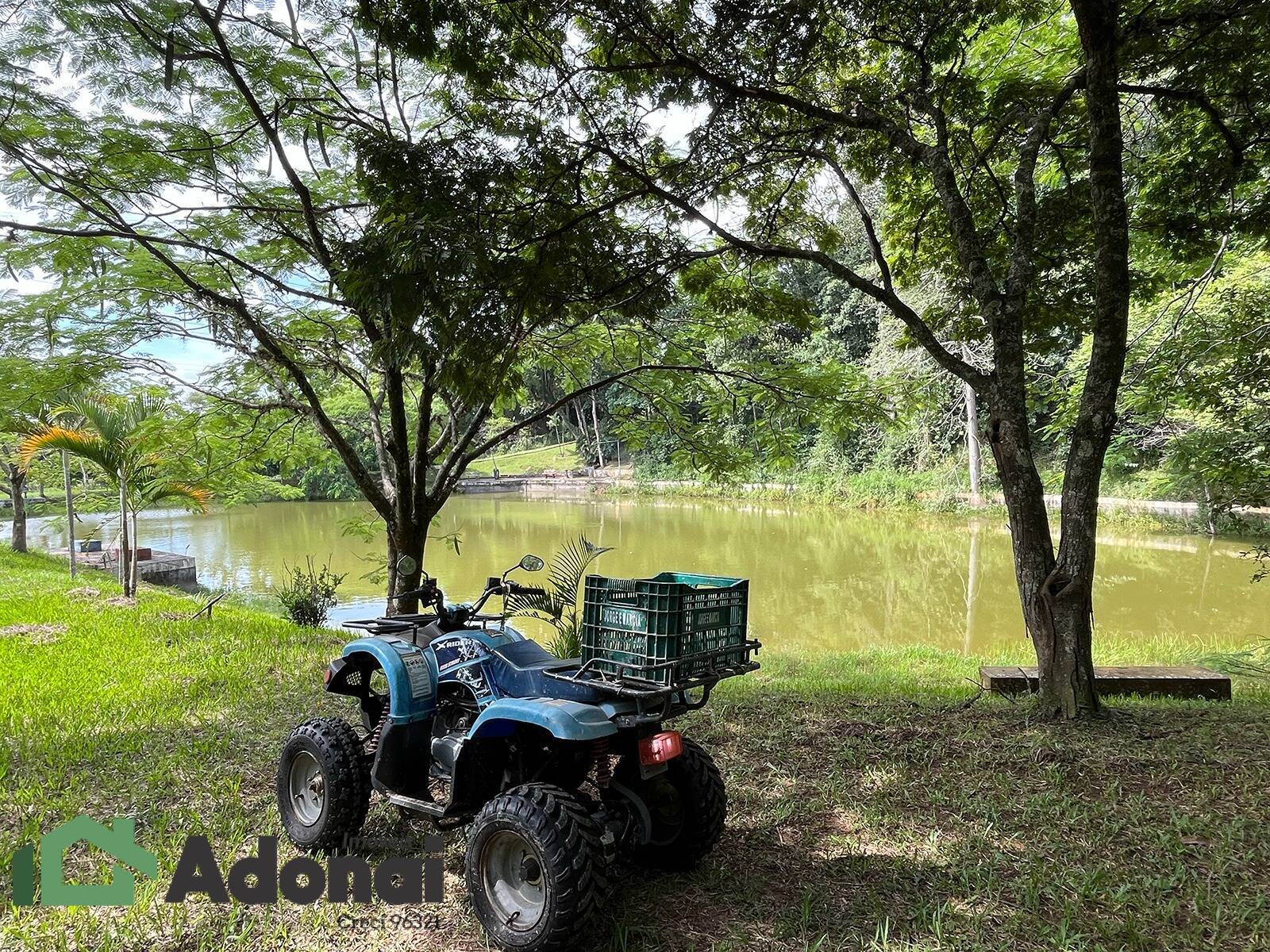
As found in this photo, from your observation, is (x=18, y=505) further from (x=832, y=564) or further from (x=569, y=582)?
(x=832, y=564)

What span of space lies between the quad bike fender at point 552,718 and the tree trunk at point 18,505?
17019 mm

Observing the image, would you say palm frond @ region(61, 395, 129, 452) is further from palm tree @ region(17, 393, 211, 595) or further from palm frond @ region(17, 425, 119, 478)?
palm frond @ region(17, 425, 119, 478)

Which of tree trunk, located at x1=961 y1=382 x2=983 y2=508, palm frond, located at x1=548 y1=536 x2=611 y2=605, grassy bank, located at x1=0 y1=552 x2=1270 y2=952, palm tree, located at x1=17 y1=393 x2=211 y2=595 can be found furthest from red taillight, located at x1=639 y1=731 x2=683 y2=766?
tree trunk, located at x1=961 y1=382 x2=983 y2=508

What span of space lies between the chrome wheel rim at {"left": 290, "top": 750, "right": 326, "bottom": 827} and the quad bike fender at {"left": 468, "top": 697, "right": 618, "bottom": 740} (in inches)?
42.4

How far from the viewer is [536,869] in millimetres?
2498

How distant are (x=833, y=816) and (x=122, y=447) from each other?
1026 cm

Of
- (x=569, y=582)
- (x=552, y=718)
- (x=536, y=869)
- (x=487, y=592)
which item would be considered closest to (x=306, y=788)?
(x=487, y=592)

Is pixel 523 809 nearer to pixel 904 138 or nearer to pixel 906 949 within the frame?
pixel 906 949

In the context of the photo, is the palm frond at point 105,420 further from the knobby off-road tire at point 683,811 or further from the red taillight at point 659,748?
the red taillight at point 659,748

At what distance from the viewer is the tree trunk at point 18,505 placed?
15227 mm

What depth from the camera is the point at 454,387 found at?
14.1 feet

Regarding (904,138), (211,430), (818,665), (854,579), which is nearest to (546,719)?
(904,138)

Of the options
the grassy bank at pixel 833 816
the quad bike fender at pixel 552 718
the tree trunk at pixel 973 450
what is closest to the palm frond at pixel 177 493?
the grassy bank at pixel 833 816

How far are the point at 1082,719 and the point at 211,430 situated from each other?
8.85m
